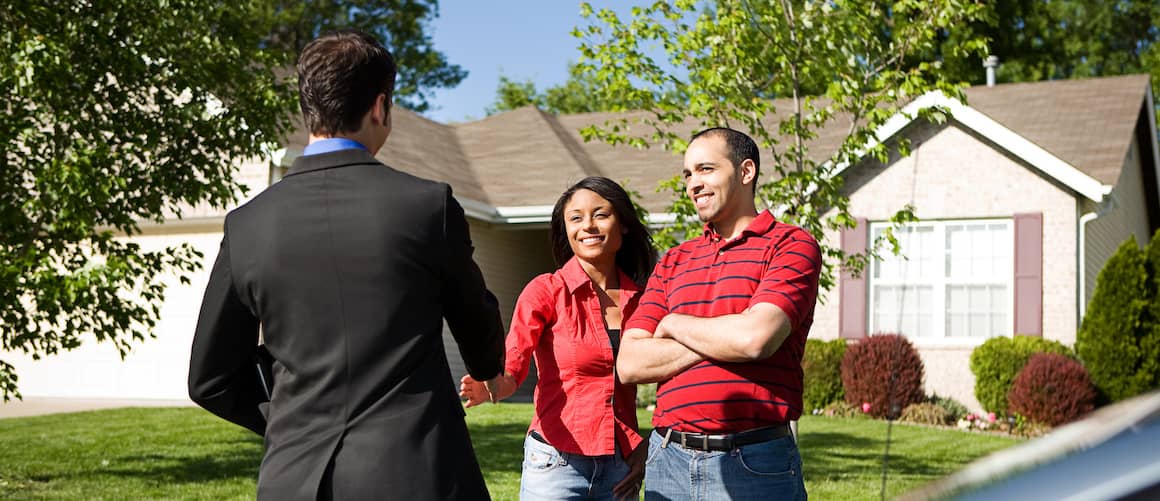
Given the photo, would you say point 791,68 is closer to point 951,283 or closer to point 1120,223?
point 951,283

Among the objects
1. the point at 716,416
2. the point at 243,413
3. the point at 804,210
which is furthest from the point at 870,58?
the point at 243,413

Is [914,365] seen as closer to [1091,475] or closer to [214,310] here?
[214,310]

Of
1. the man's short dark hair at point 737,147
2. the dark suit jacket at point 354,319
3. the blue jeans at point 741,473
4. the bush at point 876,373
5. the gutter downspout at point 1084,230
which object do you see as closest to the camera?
the dark suit jacket at point 354,319

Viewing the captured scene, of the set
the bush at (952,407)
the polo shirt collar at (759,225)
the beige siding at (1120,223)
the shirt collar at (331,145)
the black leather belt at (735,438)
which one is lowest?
the bush at (952,407)

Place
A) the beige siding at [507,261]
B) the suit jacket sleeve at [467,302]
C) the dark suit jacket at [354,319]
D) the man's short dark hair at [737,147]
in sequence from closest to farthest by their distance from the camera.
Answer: the dark suit jacket at [354,319], the suit jacket sleeve at [467,302], the man's short dark hair at [737,147], the beige siding at [507,261]

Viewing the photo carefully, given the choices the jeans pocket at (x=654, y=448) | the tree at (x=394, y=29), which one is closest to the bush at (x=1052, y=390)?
the jeans pocket at (x=654, y=448)

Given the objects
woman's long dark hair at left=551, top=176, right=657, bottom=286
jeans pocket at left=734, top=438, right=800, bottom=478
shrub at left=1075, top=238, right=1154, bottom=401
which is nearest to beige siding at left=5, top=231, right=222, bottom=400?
shrub at left=1075, top=238, right=1154, bottom=401

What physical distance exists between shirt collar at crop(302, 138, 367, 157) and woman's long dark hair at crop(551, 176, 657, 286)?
1.66m

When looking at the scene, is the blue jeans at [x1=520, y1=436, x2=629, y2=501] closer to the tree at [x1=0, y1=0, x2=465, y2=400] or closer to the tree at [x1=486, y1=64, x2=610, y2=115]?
the tree at [x1=0, y1=0, x2=465, y2=400]

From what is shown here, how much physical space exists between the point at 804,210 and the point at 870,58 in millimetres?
1627

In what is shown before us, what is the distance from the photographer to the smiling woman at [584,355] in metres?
3.66

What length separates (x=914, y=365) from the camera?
14938 millimetres

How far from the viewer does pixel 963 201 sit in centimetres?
1595

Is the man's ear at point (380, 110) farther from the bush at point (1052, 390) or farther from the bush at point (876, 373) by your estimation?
the bush at point (1052, 390)
